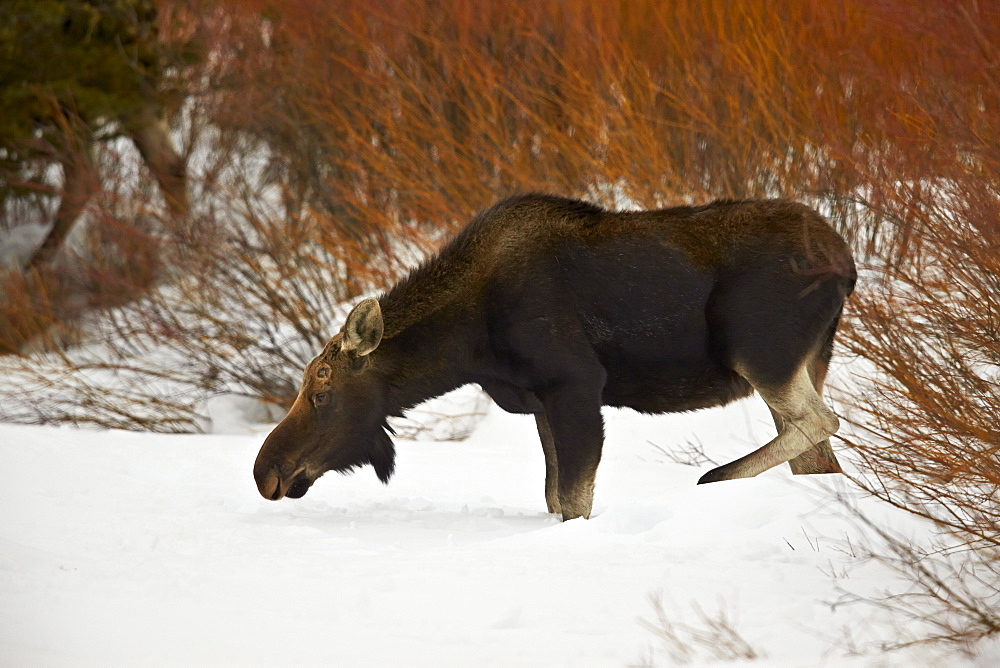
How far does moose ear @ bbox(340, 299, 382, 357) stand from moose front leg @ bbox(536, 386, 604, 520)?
1.04 meters

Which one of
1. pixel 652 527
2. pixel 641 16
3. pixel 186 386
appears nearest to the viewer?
pixel 652 527

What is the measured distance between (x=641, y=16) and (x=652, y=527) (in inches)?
326

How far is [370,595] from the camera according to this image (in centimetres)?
458

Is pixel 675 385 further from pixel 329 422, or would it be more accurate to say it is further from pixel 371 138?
pixel 371 138

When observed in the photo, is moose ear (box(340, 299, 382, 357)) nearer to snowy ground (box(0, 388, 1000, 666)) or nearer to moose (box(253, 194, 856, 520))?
moose (box(253, 194, 856, 520))

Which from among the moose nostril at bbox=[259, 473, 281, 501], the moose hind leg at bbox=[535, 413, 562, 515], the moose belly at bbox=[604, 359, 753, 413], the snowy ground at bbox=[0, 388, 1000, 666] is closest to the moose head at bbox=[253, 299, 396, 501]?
the moose nostril at bbox=[259, 473, 281, 501]

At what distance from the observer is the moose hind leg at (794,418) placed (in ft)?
20.6

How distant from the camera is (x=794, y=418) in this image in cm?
634

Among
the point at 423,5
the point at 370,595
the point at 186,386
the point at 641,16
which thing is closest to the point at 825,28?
the point at 641,16

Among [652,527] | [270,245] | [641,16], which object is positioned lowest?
[652,527]

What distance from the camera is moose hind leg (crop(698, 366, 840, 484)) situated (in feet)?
20.6

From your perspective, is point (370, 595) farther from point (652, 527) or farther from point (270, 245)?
point (270, 245)

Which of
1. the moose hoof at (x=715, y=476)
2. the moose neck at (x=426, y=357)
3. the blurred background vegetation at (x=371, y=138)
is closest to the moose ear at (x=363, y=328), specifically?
the moose neck at (x=426, y=357)

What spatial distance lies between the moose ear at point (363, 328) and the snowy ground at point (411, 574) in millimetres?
1023
